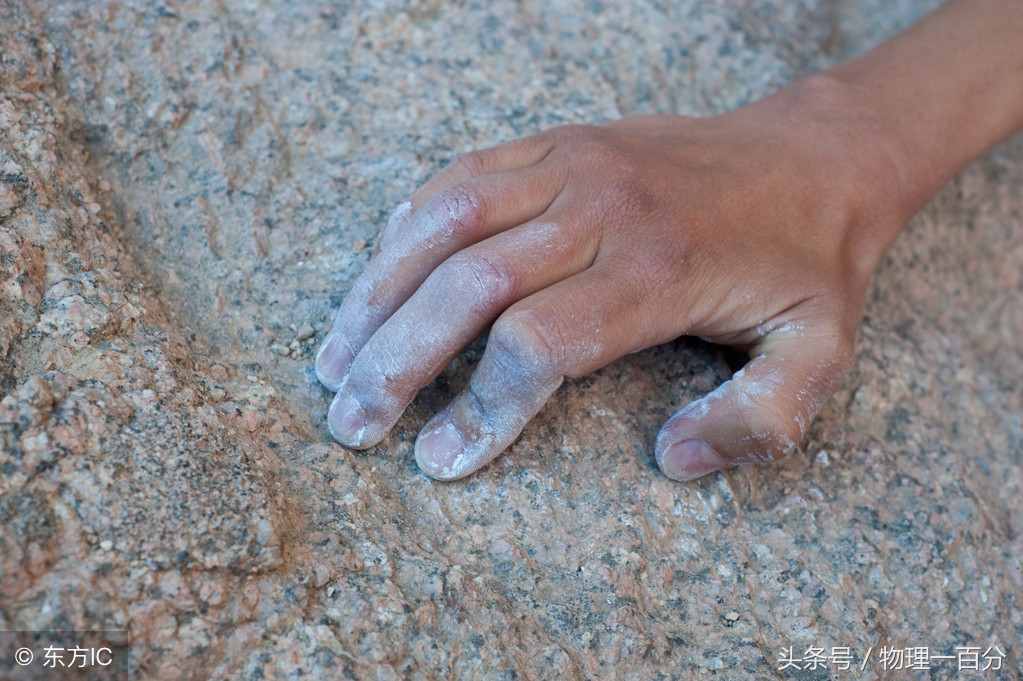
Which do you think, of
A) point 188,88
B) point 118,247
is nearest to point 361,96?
point 188,88

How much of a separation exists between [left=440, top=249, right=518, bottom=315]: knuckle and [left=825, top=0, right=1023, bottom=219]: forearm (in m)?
0.70

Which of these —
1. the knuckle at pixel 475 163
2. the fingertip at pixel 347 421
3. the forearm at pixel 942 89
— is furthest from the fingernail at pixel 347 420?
the forearm at pixel 942 89

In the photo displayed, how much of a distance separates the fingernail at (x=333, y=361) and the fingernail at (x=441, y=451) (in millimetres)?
129

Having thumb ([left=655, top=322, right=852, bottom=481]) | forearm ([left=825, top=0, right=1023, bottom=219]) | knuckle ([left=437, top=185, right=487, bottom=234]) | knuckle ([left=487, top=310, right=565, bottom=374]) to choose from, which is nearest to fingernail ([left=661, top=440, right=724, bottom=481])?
thumb ([left=655, top=322, right=852, bottom=481])

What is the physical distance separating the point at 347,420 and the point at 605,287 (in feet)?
1.13

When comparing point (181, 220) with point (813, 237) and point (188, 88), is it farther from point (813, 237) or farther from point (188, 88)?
point (813, 237)

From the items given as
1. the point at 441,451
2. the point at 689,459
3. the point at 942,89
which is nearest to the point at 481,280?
the point at 441,451

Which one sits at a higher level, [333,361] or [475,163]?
[475,163]

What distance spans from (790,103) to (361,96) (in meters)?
0.68

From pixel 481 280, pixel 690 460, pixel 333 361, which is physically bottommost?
pixel 690 460

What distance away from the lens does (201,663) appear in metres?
0.75

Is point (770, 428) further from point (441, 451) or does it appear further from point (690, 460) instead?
point (441, 451)

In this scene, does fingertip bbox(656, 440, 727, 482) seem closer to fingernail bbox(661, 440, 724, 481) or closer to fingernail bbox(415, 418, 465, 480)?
fingernail bbox(661, 440, 724, 481)

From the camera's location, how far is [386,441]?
0.99 m
